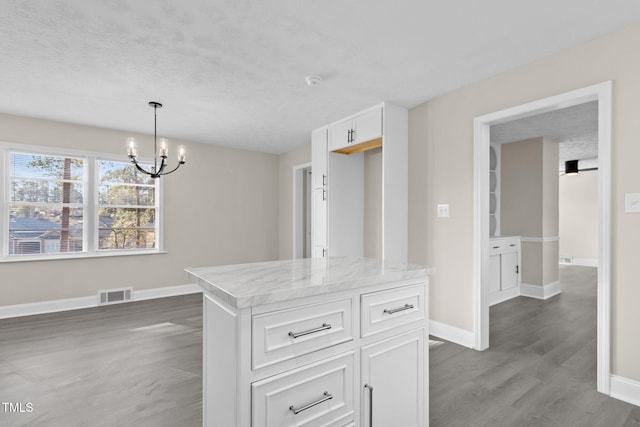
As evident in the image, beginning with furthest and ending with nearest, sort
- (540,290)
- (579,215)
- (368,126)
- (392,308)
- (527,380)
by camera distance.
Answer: (579,215) < (540,290) < (368,126) < (527,380) < (392,308)

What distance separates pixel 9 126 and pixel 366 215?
15.5ft

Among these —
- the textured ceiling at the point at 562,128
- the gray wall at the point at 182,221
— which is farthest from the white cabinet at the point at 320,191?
the textured ceiling at the point at 562,128

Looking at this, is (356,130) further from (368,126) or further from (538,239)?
(538,239)

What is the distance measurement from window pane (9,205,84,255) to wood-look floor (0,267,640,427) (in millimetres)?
904

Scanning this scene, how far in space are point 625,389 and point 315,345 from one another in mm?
2336

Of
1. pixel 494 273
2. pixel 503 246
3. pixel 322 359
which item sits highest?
pixel 503 246

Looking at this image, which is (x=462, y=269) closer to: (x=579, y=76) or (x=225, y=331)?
(x=579, y=76)

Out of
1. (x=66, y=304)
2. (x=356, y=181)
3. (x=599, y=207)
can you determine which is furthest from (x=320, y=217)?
(x=66, y=304)

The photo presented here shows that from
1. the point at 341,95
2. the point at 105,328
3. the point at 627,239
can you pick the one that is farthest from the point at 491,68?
the point at 105,328

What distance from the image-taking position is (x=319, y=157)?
4.61m

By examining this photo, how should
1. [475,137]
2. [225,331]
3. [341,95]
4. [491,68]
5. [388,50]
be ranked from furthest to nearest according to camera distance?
[341,95], [475,137], [491,68], [388,50], [225,331]

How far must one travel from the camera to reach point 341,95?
3.41 metres

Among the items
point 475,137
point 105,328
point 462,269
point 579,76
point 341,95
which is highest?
point 341,95

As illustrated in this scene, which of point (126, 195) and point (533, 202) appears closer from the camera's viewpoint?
point (126, 195)
